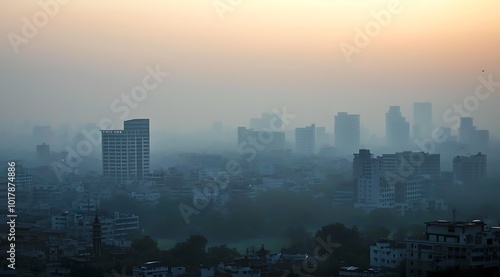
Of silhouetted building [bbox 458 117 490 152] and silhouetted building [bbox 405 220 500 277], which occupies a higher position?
silhouetted building [bbox 458 117 490 152]

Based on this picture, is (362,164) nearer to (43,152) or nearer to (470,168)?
(470,168)

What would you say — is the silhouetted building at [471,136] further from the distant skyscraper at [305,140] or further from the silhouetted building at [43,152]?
the silhouetted building at [43,152]

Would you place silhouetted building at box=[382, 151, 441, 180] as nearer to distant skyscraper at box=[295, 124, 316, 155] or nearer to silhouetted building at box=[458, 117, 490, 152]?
silhouetted building at box=[458, 117, 490, 152]

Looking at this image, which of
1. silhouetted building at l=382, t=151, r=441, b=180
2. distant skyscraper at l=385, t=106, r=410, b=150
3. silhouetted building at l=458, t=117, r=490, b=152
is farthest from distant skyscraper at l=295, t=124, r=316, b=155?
silhouetted building at l=382, t=151, r=441, b=180

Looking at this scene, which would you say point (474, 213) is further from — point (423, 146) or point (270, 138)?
point (270, 138)

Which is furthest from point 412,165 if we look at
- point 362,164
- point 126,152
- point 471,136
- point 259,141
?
point 259,141

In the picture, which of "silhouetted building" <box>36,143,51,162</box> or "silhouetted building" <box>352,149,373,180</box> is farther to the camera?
"silhouetted building" <box>36,143,51,162</box>

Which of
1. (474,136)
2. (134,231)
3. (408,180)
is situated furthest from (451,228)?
(474,136)
